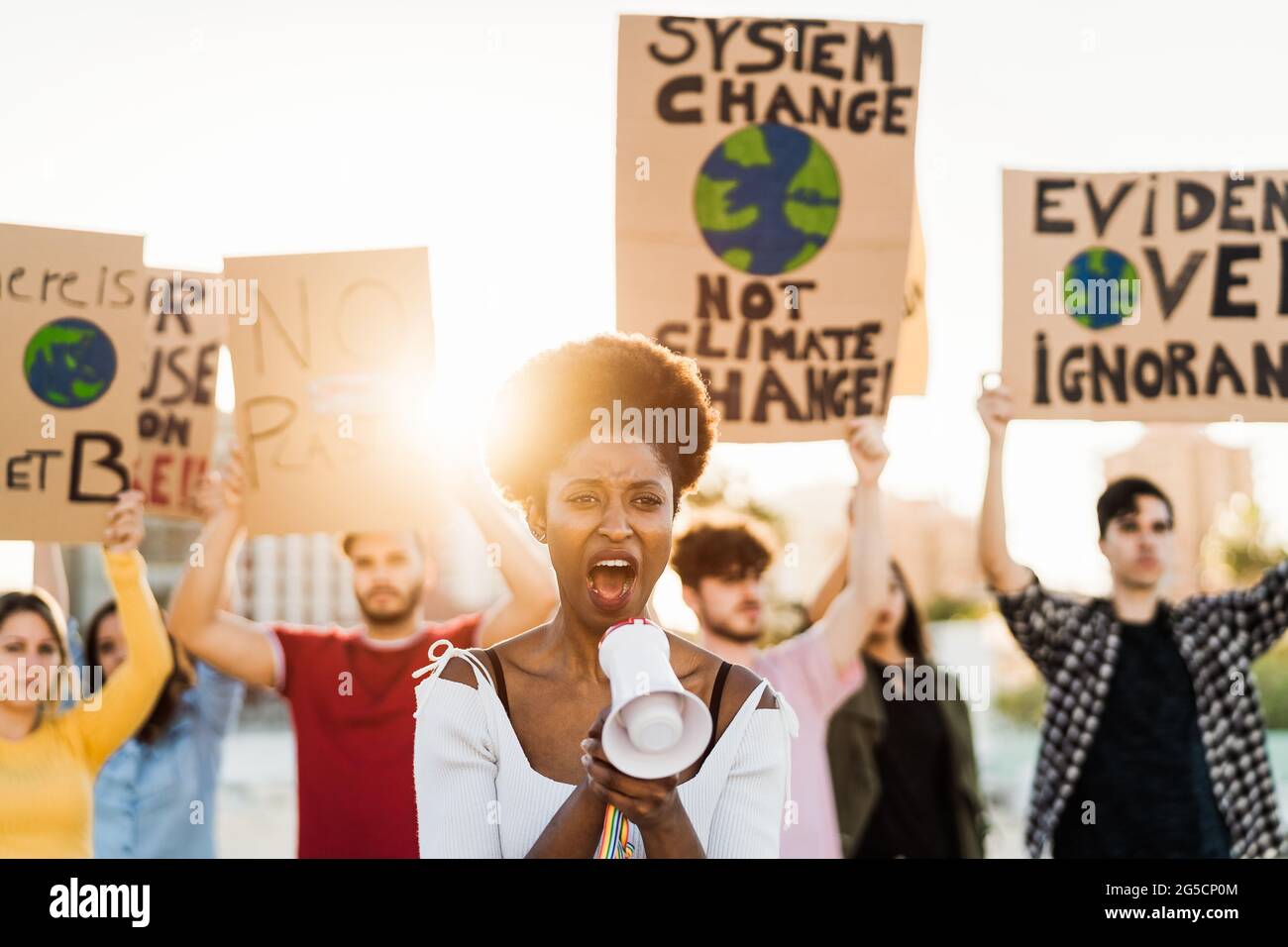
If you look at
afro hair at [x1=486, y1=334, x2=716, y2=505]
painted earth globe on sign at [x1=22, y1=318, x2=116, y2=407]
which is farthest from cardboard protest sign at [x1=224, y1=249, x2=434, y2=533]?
afro hair at [x1=486, y1=334, x2=716, y2=505]

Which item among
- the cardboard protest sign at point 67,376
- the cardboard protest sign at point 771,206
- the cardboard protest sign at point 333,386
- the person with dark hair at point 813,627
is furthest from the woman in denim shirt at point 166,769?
the cardboard protest sign at point 771,206

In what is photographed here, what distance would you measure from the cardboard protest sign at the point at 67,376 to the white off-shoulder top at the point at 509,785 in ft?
7.21

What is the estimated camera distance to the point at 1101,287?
4145mm

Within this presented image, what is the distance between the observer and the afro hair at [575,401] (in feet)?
7.95

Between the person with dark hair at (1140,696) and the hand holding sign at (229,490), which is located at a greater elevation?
the hand holding sign at (229,490)

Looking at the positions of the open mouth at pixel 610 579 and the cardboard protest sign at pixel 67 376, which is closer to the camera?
the open mouth at pixel 610 579

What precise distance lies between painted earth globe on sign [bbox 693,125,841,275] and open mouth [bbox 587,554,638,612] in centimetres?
194

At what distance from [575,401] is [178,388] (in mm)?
2222

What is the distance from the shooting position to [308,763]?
3.69 metres

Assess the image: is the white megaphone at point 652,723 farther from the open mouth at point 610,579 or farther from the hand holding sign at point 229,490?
the hand holding sign at point 229,490

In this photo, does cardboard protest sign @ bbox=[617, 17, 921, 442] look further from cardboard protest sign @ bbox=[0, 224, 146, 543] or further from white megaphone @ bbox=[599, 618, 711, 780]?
white megaphone @ bbox=[599, 618, 711, 780]

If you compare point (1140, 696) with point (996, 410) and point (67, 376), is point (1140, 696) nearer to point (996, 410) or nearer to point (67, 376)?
point (996, 410)

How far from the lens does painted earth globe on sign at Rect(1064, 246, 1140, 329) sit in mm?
4102

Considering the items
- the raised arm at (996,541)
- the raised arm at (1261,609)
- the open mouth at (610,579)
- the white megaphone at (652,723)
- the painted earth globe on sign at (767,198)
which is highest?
the painted earth globe on sign at (767,198)
